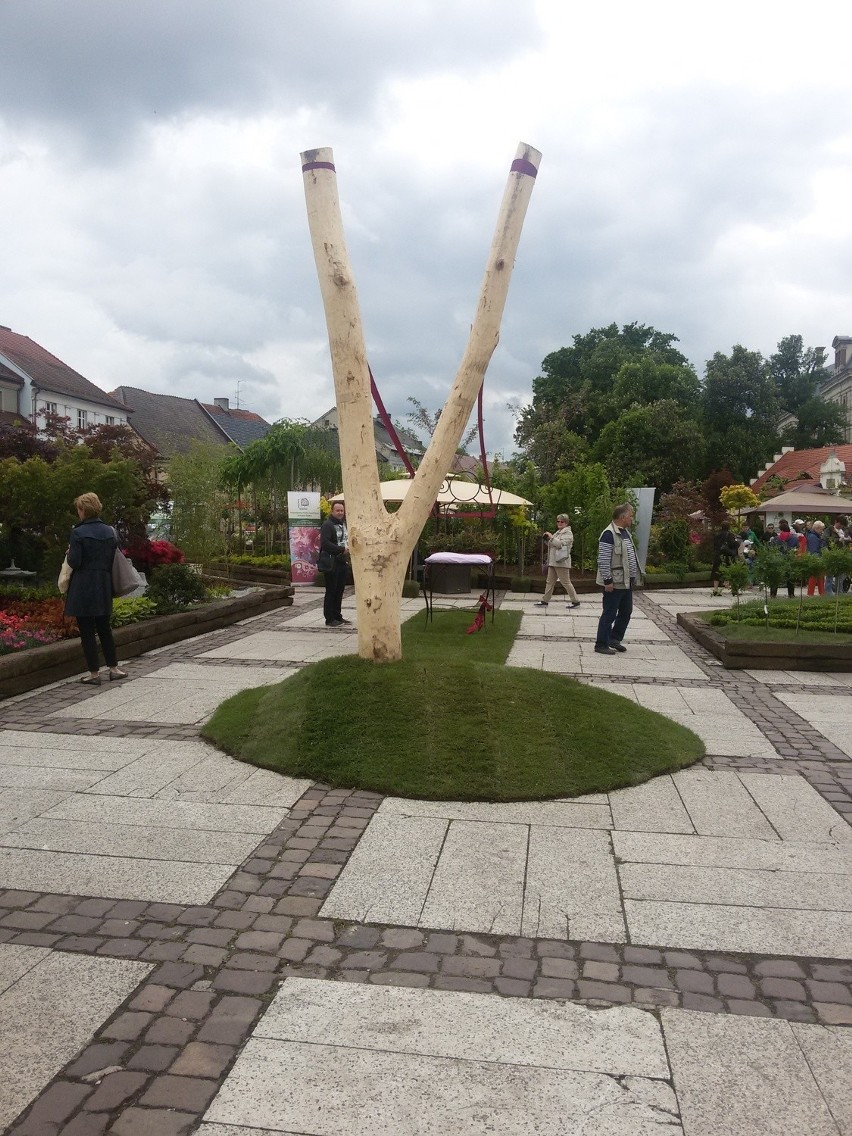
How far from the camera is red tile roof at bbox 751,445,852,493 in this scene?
47031 mm

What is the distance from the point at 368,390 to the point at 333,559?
676 cm

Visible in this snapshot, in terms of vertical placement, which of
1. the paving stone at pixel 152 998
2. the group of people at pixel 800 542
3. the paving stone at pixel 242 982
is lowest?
the paving stone at pixel 242 982

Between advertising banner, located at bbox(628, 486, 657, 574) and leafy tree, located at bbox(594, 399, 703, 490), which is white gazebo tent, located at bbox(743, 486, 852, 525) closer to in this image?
advertising banner, located at bbox(628, 486, 657, 574)

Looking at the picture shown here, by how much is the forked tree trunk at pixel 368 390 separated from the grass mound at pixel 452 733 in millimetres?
530

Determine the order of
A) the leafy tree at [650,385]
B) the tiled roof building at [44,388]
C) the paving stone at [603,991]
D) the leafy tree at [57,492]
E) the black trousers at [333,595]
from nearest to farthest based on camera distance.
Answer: the paving stone at [603,991] < the leafy tree at [57,492] < the black trousers at [333,595] < the leafy tree at [650,385] < the tiled roof building at [44,388]

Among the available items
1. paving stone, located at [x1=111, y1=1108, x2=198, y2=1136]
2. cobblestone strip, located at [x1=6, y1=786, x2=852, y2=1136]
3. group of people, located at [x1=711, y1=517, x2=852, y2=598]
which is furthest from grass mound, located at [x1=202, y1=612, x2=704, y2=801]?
group of people, located at [x1=711, y1=517, x2=852, y2=598]

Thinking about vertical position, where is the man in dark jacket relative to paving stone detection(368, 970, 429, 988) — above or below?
above

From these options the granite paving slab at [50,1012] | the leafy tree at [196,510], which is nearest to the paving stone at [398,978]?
the granite paving slab at [50,1012]

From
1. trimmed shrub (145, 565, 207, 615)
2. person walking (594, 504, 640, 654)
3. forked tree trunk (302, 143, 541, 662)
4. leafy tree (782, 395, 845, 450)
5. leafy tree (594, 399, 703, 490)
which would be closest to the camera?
forked tree trunk (302, 143, 541, 662)

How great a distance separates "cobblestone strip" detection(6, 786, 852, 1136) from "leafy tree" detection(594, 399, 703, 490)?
132ft

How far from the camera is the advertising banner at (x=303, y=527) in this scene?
66.5 feet

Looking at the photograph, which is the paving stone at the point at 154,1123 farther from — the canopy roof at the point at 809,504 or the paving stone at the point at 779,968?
the canopy roof at the point at 809,504

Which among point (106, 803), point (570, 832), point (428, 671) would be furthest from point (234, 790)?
point (570, 832)

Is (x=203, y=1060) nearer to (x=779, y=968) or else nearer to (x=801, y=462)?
(x=779, y=968)
